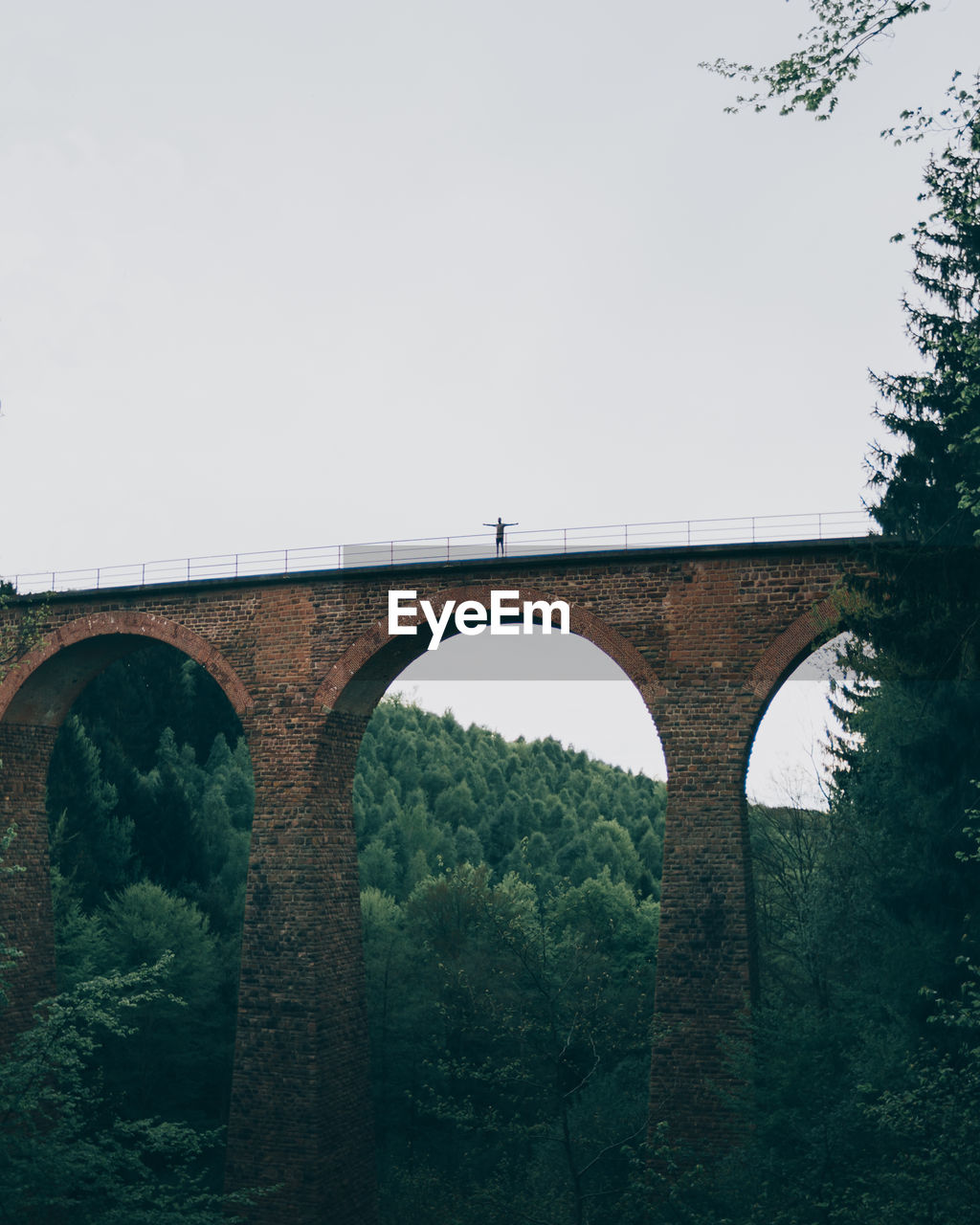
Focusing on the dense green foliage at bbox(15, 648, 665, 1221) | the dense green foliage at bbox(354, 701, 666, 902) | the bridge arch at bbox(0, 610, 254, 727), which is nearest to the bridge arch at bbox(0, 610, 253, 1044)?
the bridge arch at bbox(0, 610, 254, 727)

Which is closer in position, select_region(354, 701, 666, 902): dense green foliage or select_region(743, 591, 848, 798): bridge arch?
select_region(743, 591, 848, 798): bridge arch

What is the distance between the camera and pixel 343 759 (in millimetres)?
19719

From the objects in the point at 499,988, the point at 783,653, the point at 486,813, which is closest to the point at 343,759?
the point at 783,653

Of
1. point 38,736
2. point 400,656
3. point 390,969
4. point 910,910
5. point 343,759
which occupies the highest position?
point 400,656

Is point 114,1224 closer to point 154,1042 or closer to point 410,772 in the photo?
point 154,1042

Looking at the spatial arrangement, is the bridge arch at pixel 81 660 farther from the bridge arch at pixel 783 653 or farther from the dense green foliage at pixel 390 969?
the bridge arch at pixel 783 653

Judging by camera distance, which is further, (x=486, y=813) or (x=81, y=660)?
(x=486, y=813)

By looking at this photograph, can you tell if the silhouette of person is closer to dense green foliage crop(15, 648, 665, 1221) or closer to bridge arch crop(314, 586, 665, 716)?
bridge arch crop(314, 586, 665, 716)
